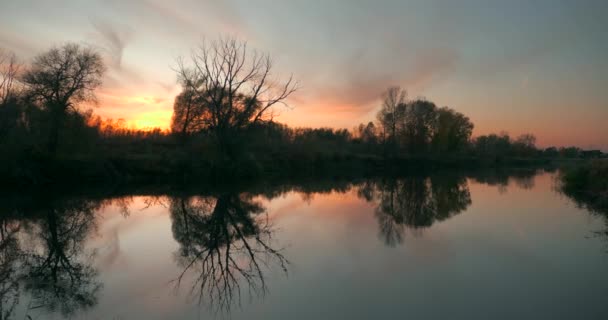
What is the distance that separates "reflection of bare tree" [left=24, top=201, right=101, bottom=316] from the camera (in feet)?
17.2

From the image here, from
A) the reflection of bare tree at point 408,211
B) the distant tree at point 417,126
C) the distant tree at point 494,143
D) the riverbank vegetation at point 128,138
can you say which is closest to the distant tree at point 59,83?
the riverbank vegetation at point 128,138

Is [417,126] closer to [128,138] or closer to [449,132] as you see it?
[449,132]

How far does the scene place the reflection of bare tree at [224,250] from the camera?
5770 mm

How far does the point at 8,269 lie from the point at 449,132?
6179cm

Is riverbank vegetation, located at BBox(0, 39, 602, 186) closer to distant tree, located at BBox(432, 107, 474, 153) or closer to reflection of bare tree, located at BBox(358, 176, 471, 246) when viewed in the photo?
reflection of bare tree, located at BBox(358, 176, 471, 246)

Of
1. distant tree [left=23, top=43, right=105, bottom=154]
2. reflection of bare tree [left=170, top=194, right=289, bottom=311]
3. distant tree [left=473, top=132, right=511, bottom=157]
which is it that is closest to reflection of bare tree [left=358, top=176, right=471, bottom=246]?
reflection of bare tree [left=170, top=194, right=289, bottom=311]

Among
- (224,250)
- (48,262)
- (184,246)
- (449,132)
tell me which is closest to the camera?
(48,262)

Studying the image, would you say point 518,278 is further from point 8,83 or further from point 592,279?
point 8,83

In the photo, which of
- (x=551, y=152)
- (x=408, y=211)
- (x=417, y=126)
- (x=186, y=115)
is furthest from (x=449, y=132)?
(x=551, y=152)

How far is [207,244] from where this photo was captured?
8578mm

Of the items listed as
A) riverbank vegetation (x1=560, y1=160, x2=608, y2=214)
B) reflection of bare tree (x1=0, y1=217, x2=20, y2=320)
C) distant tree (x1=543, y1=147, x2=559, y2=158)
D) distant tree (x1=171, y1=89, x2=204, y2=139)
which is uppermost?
distant tree (x1=171, y1=89, x2=204, y2=139)

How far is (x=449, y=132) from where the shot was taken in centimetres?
6050

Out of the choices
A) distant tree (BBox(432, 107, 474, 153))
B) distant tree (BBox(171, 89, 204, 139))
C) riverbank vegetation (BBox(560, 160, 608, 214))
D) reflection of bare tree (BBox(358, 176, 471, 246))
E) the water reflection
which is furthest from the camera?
distant tree (BBox(432, 107, 474, 153))

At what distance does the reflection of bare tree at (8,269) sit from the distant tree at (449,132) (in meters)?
54.6
